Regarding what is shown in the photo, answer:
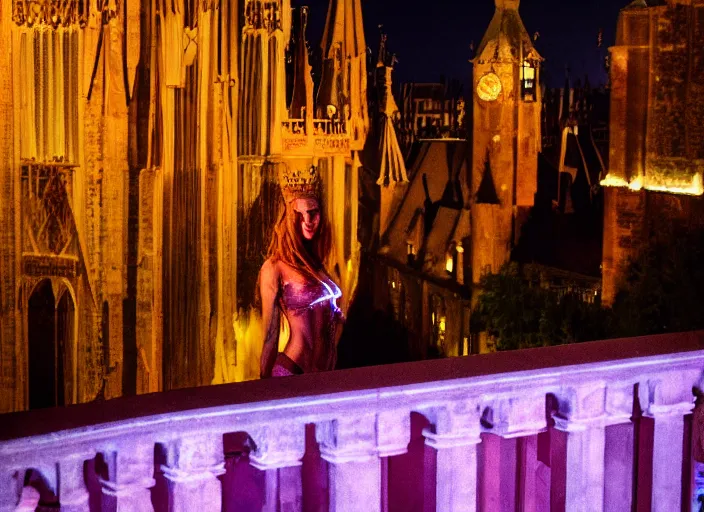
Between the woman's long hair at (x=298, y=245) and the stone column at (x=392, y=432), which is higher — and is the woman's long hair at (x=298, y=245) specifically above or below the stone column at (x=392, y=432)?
above

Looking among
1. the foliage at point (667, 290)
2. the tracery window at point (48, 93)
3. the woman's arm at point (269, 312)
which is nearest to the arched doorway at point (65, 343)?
the tracery window at point (48, 93)

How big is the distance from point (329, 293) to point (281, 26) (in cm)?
715

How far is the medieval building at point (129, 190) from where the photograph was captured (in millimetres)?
10164

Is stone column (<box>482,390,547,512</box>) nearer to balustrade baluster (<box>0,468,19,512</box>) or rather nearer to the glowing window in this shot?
balustrade baluster (<box>0,468,19,512</box>)

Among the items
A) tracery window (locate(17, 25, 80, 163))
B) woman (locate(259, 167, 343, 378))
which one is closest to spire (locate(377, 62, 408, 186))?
tracery window (locate(17, 25, 80, 163))

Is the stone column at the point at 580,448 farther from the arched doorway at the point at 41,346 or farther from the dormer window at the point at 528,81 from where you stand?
the dormer window at the point at 528,81

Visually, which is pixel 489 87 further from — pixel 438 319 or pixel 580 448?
pixel 580 448

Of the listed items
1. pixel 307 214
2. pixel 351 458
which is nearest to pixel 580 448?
pixel 351 458

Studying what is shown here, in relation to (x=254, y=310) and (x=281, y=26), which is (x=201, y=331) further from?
(x=281, y=26)

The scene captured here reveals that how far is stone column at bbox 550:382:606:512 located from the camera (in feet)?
7.61

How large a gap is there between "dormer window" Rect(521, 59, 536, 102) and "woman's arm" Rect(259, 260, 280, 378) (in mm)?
17159

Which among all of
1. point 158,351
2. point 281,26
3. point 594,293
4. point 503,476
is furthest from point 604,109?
point 503,476

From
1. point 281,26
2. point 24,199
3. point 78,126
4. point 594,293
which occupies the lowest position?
point 594,293

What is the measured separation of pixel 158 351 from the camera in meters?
10.8
